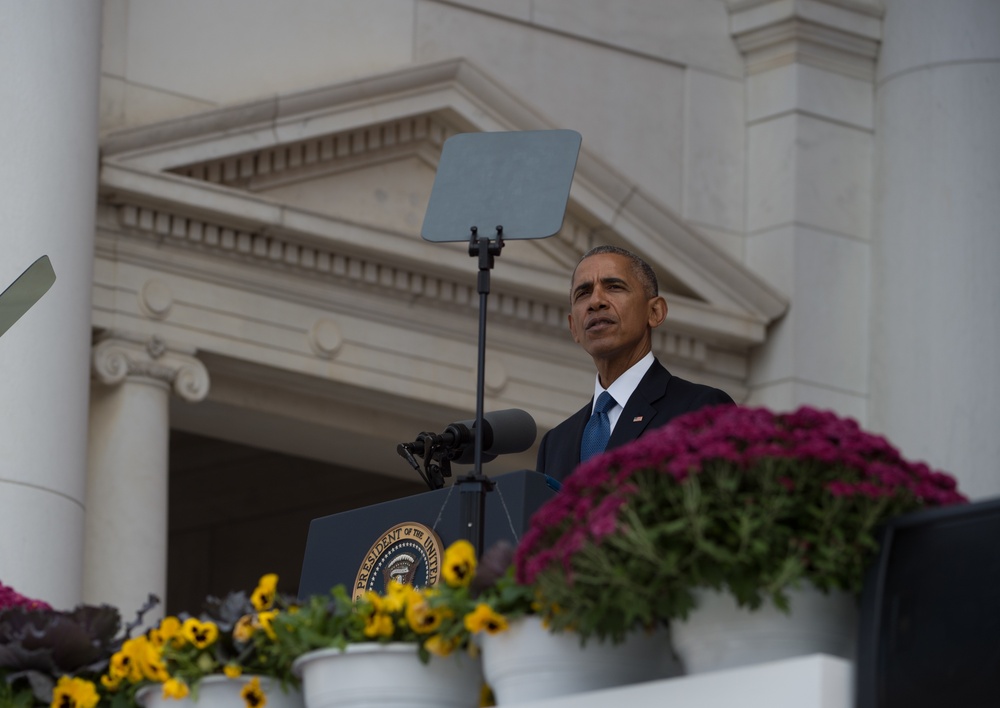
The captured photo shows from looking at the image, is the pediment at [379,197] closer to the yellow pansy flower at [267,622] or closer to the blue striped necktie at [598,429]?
the blue striped necktie at [598,429]

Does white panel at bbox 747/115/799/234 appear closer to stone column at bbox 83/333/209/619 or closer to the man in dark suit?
stone column at bbox 83/333/209/619

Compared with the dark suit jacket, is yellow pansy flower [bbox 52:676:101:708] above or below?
below

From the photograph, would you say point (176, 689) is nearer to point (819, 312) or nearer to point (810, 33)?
point (819, 312)

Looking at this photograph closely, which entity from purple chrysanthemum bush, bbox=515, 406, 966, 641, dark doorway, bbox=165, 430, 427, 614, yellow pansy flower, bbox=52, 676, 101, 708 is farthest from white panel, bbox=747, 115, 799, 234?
purple chrysanthemum bush, bbox=515, 406, 966, 641

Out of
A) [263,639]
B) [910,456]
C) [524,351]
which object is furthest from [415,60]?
[263,639]

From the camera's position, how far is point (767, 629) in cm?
311

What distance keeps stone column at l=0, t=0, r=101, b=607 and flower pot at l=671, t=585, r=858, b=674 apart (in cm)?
581

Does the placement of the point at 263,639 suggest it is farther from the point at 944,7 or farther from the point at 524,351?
the point at 944,7

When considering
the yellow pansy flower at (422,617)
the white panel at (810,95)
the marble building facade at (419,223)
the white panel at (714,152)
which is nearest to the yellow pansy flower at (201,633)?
the yellow pansy flower at (422,617)

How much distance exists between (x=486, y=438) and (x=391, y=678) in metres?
1.30

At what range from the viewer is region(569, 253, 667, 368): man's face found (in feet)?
18.5

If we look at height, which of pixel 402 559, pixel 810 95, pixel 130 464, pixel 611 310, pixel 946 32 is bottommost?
pixel 402 559

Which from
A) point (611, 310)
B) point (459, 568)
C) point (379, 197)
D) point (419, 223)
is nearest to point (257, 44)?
point (379, 197)

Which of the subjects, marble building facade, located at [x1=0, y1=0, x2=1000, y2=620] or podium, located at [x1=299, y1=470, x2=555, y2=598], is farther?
marble building facade, located at [x1=0, y1=0, x2=1000, y2=620]
